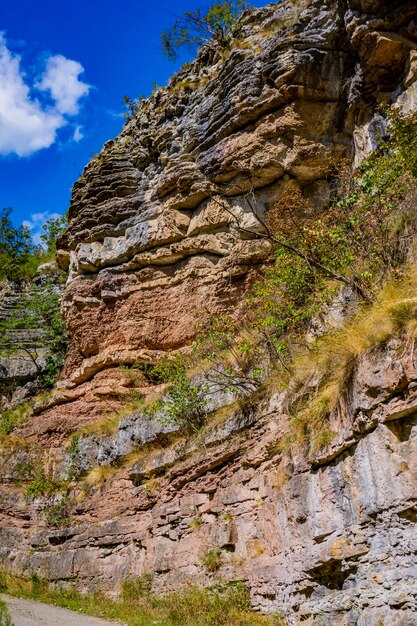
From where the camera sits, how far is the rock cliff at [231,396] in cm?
625

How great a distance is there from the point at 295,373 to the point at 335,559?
2998 mm

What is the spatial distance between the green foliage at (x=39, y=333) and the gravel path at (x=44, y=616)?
9.97 m

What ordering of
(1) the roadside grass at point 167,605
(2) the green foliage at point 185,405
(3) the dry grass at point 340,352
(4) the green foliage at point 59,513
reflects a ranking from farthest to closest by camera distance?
(4) the green foliage at point 59,513 < (2) the green foliage at point 185,405 < (1) the roadside grass at point 167,605 < (3) the dry grass at point 340,352

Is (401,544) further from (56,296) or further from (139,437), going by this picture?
(56,296)

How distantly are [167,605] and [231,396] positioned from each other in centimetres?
381

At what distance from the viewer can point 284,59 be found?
45.5 feet

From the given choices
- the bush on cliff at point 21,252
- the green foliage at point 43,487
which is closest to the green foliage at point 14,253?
the bush on cliff at point 21,252

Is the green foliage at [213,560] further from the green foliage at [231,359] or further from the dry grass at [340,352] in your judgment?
the green foliage at [231,359]

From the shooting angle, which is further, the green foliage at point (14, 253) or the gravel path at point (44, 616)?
the green foliage at point (14, 253)

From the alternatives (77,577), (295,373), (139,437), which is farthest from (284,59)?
(77,577)

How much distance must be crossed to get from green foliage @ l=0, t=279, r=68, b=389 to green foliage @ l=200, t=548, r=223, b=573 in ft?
40.7

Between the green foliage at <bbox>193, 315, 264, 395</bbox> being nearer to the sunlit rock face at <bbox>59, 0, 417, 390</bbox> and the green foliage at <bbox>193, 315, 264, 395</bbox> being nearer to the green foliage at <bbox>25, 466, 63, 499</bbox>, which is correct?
the sunlit rock face at <bbox>59, 0, 417, 390</bbox>

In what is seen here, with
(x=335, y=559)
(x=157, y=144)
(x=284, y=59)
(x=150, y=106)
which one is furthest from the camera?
(x=150, y=106)

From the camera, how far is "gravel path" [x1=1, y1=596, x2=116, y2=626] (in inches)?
344
